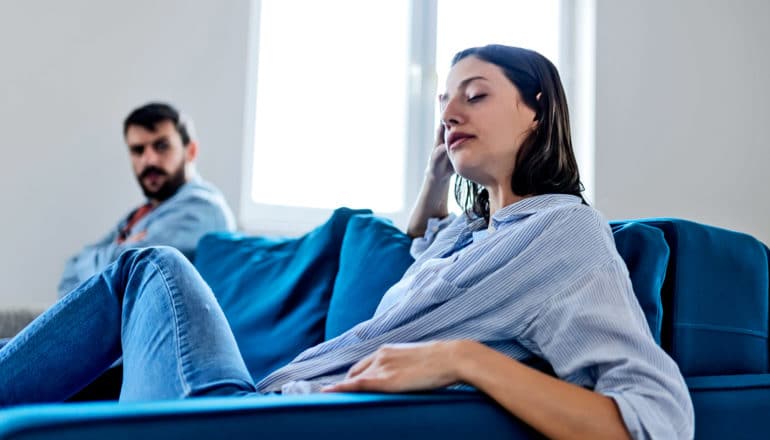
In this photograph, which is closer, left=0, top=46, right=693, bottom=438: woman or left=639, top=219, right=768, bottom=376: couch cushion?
left=0, top=46, right=693, bottom=438: woman

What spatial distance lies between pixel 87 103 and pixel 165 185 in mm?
473

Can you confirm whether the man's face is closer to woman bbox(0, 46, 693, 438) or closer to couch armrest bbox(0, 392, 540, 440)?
woman bbox(0, 46, 693, 438)

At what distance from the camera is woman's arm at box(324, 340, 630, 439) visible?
2.89 ft

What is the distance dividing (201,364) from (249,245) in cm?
112

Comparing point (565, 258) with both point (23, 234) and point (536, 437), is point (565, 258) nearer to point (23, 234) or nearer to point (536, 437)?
point (536, 437)

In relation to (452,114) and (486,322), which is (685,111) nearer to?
(452,114)

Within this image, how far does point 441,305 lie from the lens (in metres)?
1.12

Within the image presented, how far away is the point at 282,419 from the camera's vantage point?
0.77 m

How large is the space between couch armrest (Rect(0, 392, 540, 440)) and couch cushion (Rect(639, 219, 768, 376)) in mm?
437

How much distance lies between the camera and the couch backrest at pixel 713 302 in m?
1.22

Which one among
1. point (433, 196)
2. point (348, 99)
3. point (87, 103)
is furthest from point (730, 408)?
point (348, 99)

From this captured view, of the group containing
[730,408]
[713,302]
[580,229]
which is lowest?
[730,408]

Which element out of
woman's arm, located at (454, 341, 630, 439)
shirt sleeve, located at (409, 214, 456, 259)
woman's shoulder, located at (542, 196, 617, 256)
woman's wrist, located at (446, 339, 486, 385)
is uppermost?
woman's shoulder, located at (542, 196, 617, 256)

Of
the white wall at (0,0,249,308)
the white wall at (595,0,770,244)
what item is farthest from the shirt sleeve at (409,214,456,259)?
the white wall at (595,0,770,244)
